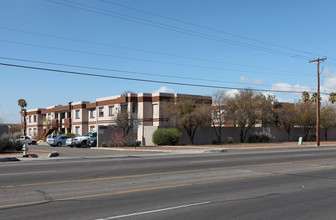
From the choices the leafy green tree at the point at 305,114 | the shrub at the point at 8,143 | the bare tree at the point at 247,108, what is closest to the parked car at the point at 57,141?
the shrub at the point at 8,143

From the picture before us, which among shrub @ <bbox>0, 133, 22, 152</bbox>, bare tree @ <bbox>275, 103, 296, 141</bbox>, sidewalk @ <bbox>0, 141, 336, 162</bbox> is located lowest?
sidewalk @ <bbox>0, 141, 336, 162</bbox>

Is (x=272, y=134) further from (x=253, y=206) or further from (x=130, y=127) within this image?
(x=253, y=206)

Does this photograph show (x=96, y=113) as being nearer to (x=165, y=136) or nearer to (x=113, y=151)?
(x=165, y=136)

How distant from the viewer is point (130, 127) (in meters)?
37.2

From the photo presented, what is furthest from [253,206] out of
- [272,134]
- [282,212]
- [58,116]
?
[58,116]

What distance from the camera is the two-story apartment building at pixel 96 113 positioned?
48.7 m

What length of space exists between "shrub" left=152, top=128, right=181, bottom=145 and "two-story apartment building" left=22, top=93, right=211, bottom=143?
8.81 feet

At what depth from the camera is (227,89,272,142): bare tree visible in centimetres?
4028

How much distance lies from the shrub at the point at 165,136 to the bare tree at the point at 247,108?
717cm

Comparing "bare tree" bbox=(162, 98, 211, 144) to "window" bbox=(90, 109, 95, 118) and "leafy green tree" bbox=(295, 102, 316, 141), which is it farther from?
"window" bbox=(90, 109, 95, 118)

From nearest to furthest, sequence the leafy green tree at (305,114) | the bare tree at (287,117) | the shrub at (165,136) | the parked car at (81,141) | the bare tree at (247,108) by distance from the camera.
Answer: the shrub at (165,136) < the parked car at (81,141) < the bare tree at (247,108) < the bare tree at (287,117) < the leafy green tree at (305,114)

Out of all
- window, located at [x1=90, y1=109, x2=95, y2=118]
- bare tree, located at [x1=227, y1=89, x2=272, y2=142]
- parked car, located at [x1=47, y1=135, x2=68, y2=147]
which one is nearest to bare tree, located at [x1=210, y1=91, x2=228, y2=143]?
bare tree, located at [x1=227, y1=89, x2=272, y2=142]

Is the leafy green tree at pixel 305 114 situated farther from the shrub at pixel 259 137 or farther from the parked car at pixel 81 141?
the parked car at pixel 81 141

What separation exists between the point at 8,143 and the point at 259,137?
29.2 meters
